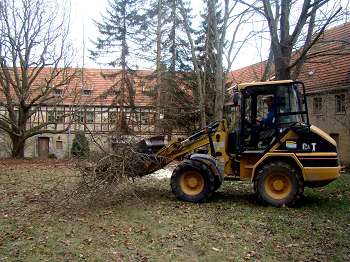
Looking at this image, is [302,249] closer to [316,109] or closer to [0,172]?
[0,172]

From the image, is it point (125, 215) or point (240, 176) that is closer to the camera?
point (125, 215)

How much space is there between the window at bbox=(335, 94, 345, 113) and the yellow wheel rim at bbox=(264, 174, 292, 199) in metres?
16.1

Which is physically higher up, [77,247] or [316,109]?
[316,109]

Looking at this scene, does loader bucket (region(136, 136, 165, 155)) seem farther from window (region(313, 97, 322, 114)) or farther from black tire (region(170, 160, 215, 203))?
window (region(313, 97, 322, 114))

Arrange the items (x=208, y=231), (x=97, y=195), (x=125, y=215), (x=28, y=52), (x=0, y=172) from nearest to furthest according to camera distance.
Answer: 1. (x=208, y=231)
2. (x=125, y=215)
3. (x=97, y=195)
4. (x=0, y=172)
5. (x=28, y=52)

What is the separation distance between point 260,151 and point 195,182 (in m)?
1.65

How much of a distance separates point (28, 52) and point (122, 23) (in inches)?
528

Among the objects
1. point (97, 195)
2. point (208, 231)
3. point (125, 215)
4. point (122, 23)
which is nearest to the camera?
point (208, 231)

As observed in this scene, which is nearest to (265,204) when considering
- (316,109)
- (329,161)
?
(329,161)

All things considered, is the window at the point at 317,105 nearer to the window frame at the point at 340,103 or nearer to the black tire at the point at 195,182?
the window frame at the point at 340,103

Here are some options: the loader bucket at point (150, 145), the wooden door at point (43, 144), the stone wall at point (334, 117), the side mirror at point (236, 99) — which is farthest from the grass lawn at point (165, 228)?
the wooden door at point (43, 144)

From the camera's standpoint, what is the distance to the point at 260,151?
10.0 metres

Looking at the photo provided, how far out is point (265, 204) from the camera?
32.1ft

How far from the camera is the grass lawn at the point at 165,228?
663cm
